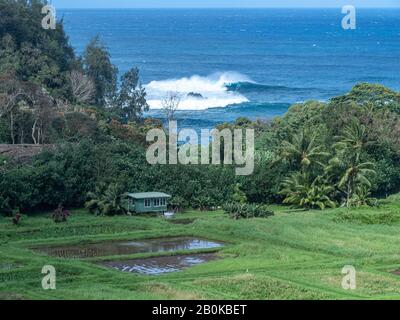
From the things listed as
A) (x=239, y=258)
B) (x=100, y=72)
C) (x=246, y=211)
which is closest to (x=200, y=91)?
(x=100, y=72)

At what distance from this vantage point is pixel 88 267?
29.5 metres

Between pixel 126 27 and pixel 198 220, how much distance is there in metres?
163

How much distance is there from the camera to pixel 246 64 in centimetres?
12012

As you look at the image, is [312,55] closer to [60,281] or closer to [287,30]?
[287,30]

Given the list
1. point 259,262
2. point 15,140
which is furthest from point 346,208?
point 15,140

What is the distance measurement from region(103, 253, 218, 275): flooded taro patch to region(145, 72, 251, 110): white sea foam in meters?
47.8

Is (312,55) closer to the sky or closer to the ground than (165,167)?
closer to the sky

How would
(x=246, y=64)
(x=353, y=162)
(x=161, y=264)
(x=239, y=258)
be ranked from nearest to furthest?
(x=161, y=264) → (x=239, y=258) → (x=353, y=162) → (x=246, y=64)

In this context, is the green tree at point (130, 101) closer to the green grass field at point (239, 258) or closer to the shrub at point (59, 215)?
the green grass field at point (239, 258)

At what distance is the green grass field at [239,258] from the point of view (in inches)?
1038

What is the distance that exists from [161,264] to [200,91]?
6243cm

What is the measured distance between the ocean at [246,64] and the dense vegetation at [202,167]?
75.0ft

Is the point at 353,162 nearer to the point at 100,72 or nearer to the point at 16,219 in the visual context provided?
the point at 16,219

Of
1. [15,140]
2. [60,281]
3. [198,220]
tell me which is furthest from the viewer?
[15,140]
